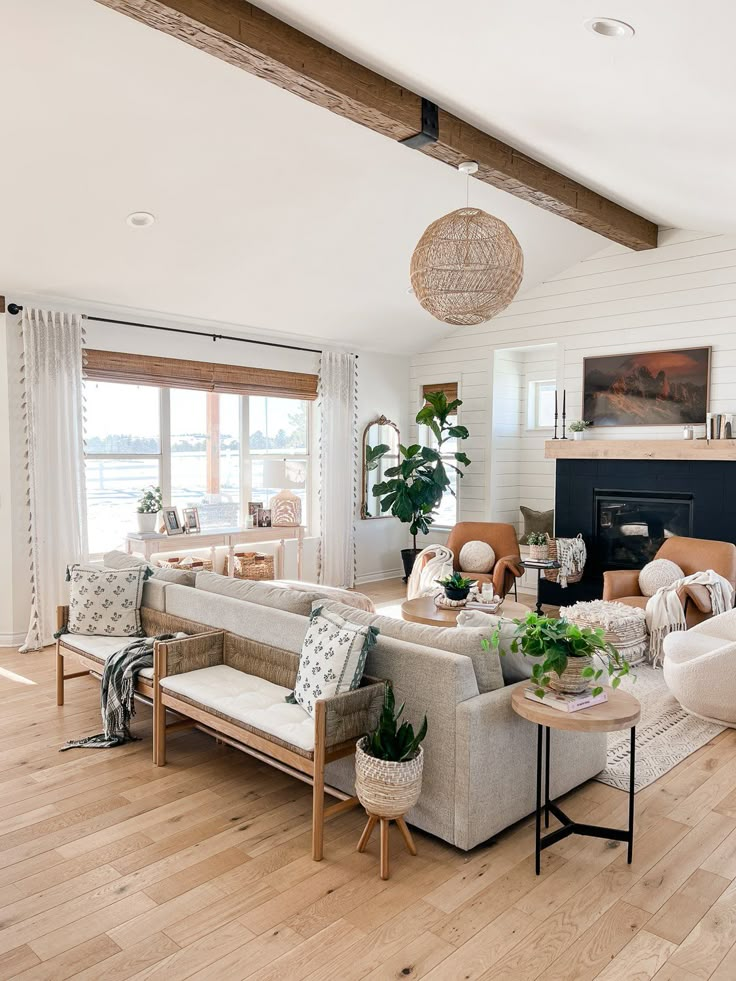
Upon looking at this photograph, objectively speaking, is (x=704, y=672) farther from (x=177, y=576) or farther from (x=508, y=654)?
(x=177, y=576)

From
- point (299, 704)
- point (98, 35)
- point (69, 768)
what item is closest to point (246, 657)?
point (299, 704)

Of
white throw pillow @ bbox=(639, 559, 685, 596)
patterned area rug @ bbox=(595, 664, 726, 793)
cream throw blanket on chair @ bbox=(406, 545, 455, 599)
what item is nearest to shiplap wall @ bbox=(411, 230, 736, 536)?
white throw pillow @ bbox=(639, 559, 685, 596)

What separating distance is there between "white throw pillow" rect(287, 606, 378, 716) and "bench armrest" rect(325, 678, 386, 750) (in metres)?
0.06

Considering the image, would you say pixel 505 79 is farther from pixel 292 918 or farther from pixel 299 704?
pixel 292 918

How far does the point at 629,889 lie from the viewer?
2.45 metres

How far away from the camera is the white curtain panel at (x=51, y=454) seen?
5.30 m

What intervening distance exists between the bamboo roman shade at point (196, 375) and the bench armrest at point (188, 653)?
2.93 meters

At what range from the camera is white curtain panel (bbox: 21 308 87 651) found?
17.4 ft

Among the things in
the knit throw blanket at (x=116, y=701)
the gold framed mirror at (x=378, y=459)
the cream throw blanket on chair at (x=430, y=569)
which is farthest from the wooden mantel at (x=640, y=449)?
the knit throw blanket at (x=116, y=701)

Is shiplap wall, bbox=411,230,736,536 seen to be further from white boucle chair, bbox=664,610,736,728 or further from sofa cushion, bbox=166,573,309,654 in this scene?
sofa cushion, bbox=166,573,309,654

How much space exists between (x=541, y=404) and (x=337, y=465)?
229cm

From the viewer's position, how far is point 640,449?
6.12 meters

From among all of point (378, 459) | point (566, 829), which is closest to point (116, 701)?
point (566, 829)

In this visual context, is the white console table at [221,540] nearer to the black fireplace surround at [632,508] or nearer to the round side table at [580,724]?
the black fireplace surround at [632,508]
